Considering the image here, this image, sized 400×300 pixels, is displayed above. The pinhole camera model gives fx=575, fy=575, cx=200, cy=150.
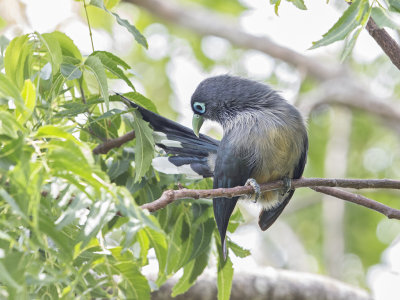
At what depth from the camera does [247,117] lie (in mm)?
3477

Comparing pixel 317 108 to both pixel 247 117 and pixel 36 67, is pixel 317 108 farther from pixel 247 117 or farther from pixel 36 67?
pixel 36 67

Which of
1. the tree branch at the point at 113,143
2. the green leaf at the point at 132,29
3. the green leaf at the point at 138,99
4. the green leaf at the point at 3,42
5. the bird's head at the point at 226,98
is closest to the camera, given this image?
the green leaf at the point at 132,29

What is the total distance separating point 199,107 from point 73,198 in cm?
184

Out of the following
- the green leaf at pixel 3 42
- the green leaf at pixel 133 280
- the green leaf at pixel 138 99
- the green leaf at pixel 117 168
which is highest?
the green leaf at pixel 3 42

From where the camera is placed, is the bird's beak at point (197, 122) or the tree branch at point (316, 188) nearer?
the tree branch at point (316, 188)

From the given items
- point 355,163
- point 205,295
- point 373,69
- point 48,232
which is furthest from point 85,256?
point 373,69

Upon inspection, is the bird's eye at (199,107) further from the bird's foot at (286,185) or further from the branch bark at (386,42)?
the branch bark at (386,42)

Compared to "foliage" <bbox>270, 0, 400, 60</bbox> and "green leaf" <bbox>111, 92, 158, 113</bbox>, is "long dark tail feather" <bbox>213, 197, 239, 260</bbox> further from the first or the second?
"foliage" <bbox>270, 0, 400, 60</bbox>

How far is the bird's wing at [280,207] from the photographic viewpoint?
344 cm

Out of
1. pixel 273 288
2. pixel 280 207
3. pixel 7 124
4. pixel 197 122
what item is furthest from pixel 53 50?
pixel 273 288

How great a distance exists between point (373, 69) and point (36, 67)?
7.99 metres

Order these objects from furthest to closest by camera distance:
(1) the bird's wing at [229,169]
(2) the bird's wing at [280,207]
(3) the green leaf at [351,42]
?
(2) the bird's wing at [280,207] < (1) the bird's wing at [229,169] < (3) the green leaf at [351,42]

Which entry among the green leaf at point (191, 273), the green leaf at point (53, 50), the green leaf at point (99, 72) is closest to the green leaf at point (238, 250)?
the green leaf at point (191, 273)

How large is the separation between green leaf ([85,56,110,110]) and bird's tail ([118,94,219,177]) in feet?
1.38
